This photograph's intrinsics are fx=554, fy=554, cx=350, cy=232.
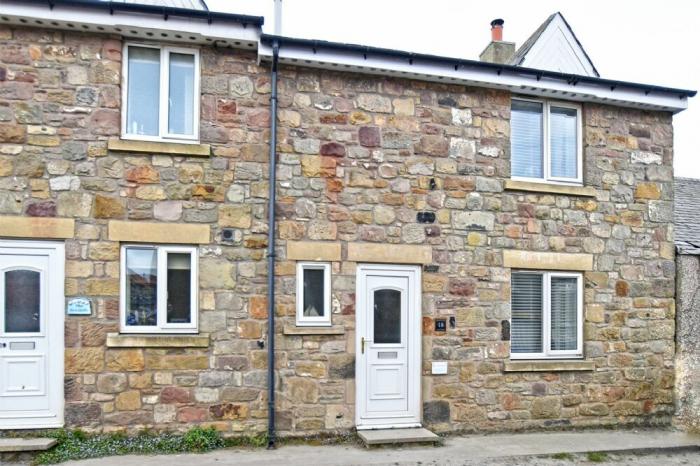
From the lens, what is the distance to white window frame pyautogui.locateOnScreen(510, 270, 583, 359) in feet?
27.0

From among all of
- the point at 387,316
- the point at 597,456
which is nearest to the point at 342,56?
the point at 387,316

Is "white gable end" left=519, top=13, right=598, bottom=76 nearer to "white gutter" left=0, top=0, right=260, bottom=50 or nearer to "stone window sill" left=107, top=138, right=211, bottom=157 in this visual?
"white gutter" left=0, top=0, right=260, bottom=50

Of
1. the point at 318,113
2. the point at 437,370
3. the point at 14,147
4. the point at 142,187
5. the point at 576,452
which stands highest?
the point at 318,113

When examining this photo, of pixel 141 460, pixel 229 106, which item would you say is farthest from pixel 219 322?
pixel 229 106

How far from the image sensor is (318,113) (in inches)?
296

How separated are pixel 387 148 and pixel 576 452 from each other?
469 cm

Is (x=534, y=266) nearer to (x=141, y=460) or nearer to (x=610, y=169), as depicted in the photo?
(x=610, y=169)

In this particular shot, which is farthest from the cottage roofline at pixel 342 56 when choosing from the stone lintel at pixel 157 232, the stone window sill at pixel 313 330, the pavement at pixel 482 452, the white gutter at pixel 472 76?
the pavement at pixel 482 452

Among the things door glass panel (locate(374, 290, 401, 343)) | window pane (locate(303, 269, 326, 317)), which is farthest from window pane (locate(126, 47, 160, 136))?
door glass panel (locate(374, 290, 401, 343))

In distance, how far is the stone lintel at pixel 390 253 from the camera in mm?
7492

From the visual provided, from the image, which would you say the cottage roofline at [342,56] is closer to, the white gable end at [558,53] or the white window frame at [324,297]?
the white gable end at [558,53]

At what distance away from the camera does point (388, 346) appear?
25.0 ft

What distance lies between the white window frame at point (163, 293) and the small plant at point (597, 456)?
17.2 ft

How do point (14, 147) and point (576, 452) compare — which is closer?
point (14, 147)
